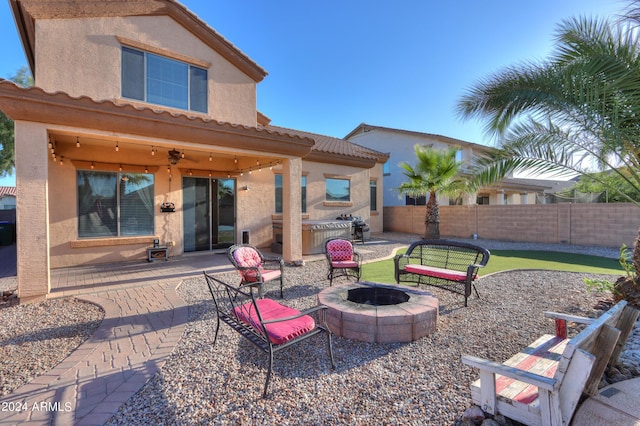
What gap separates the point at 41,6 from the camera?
722 cm

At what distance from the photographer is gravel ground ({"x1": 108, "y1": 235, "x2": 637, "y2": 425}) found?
101 inches

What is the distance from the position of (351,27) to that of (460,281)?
10.8 meters

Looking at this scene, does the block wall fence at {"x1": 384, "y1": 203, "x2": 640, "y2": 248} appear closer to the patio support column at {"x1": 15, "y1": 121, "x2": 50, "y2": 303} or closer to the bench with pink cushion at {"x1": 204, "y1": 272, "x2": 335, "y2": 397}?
the bench with pink cushion at {"x1": 204, "y1": 272, "x2": 335, "y2": 397}

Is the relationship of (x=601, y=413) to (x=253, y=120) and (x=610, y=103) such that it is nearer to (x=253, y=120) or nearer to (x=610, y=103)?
(x=610, y=103)

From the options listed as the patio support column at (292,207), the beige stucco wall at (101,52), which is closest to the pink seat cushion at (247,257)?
the patio support column at (292,207)

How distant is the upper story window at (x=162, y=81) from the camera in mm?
8445

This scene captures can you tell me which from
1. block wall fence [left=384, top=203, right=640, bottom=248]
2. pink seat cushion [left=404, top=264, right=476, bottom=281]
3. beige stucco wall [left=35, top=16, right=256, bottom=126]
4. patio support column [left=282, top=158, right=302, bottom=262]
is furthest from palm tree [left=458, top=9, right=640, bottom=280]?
block wall fence [left=384, top=203, right=640, bottom=248]

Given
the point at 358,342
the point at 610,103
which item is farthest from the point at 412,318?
the point at 610,103

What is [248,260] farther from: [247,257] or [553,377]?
[553,377]

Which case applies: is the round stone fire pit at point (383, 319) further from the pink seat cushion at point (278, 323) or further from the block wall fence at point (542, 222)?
the block wall fence at point (542, 222)

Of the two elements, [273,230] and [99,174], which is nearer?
[99,174]

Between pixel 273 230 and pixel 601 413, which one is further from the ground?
pixel 273 230

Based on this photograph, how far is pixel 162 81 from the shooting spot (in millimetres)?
8938

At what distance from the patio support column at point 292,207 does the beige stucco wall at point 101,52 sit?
132 inches
